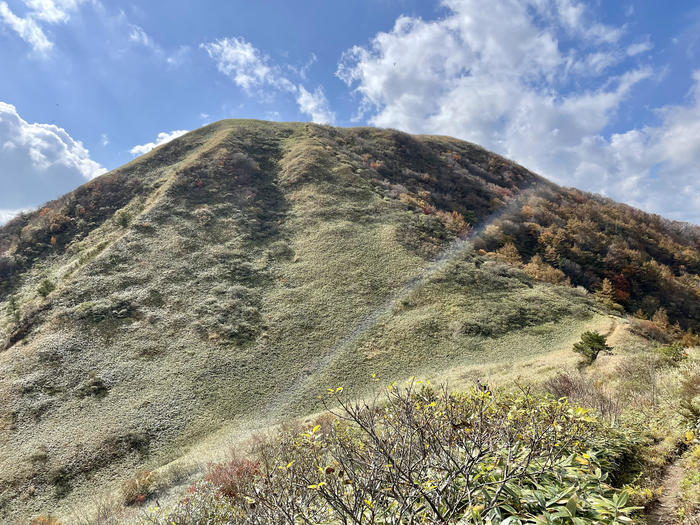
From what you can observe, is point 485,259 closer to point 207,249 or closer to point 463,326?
point 463,326

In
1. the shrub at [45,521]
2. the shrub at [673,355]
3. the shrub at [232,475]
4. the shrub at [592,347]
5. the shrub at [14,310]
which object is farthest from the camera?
the shrub at [14,310]

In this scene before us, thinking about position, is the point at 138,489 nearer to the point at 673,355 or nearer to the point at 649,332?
the point at 673,355

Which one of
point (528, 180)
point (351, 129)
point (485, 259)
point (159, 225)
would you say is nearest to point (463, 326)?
point (485, 259)

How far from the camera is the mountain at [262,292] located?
17.0 metres

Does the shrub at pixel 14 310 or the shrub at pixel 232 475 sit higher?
A: the shrub at pixel 14 310

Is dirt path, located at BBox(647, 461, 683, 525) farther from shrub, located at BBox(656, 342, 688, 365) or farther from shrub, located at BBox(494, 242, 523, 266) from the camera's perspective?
shrub, located at BBox(494, 242, 523, 266)

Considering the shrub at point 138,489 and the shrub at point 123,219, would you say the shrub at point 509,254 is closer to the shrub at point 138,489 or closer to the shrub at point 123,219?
the shrub at point 138,489

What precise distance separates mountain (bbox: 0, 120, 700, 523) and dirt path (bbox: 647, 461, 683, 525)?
37.5ft

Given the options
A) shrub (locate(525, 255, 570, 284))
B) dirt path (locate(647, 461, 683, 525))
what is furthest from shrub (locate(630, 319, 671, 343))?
dirt path (locate(647, 461, 683, 525))

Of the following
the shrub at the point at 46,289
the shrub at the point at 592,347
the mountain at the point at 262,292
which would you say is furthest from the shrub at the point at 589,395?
the shrub at the point at 46,289

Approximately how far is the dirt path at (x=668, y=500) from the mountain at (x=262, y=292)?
1144 cm

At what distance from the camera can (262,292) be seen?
90.0ft

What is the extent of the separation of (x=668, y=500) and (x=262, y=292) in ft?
83.8

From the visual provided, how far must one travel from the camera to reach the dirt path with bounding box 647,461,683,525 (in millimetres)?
4055
